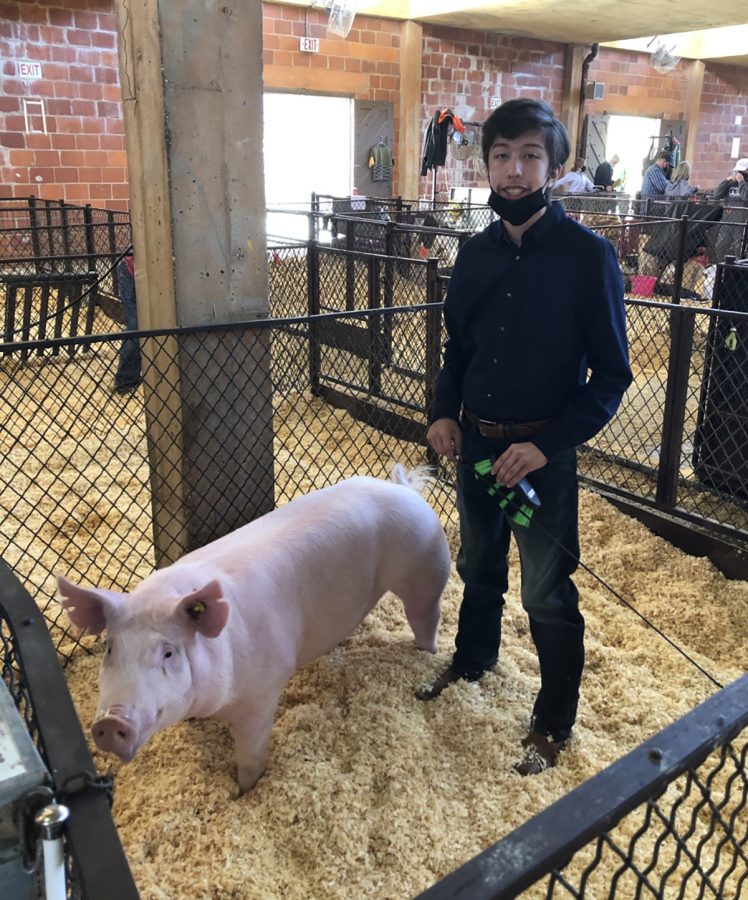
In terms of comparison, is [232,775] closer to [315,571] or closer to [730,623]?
[315,571]

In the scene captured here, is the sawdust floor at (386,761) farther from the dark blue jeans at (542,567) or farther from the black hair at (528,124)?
the black hair at (528,124)

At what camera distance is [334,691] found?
2254 mm

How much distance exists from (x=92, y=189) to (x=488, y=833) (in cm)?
871

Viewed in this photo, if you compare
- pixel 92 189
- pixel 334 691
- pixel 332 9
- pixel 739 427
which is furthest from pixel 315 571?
pixel 332 9

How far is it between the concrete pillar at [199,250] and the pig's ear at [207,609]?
1.01m

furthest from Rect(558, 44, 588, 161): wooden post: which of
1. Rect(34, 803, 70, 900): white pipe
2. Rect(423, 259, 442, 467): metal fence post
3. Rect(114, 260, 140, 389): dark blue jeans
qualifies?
Rect(34, 803, 70, 900): white pipe

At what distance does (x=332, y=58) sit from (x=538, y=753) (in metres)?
10.1

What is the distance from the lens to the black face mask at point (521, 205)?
169 cm

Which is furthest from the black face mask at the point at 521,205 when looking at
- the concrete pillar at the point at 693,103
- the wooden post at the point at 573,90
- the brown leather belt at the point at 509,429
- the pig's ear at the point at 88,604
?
the concrete pillar at the point at 693,103

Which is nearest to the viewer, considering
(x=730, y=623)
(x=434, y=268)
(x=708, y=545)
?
(x=730, y=623)

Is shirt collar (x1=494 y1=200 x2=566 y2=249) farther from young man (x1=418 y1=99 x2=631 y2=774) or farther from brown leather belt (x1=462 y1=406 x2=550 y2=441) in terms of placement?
brown leather belt (x1=462 y1=406 x2=550 y2=441)

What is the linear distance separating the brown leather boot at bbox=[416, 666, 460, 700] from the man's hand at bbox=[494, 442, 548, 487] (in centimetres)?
77

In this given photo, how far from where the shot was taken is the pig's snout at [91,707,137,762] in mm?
1413

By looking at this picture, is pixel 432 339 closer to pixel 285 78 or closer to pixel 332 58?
pixel 285 78
